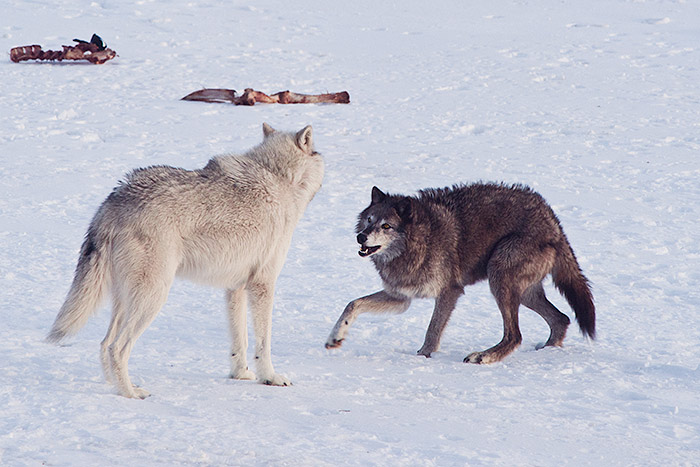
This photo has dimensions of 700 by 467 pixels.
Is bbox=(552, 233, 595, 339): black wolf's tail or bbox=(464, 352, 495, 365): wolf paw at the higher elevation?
bbox=(552, 233, 595, 339): black wolf's tail

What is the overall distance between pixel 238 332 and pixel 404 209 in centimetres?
194

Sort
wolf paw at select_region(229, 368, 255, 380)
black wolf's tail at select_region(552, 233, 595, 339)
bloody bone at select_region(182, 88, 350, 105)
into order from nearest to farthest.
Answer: wolf paw at select_region(229, 368, 255, 380), black wolf's tail at select_region(552, 233, 595, 339), bloody bone at select_region(182, 88, 350, 105)

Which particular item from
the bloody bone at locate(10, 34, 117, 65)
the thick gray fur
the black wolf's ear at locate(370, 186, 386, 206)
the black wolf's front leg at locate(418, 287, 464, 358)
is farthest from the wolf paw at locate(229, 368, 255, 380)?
the bloody bone at locate(10, 34, 117, 65)

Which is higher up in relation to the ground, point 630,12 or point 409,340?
point 630,12

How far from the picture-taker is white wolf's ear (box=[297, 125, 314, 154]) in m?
5.91

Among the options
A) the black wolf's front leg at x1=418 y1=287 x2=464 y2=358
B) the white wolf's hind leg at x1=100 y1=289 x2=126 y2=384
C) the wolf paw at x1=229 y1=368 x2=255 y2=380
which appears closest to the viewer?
the white wolf's hind leg at x1=100 y1=289 x2=126 y2=384

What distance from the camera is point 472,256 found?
21.9 ft

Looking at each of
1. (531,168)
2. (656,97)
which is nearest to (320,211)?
(531,168)

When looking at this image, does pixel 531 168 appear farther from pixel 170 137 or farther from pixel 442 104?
pixel 170 137

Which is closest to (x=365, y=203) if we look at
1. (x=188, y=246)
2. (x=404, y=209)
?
(x=404, y=209)

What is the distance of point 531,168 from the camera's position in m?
11.2

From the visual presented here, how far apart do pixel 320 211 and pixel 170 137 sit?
139 inches

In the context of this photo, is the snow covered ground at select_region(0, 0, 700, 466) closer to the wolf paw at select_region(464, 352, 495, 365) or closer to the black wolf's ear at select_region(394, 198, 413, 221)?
the wolf paw at select_region(464, 352, 495, 365)

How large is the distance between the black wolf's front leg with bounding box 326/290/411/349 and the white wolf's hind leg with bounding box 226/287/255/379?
0.96 meters
